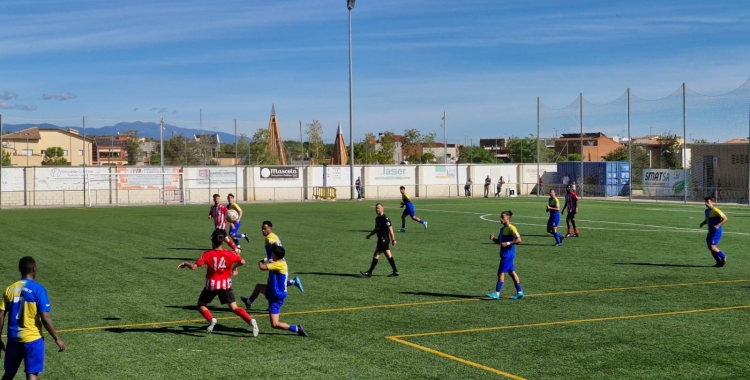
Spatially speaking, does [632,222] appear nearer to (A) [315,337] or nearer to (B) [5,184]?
(A) [315,337]

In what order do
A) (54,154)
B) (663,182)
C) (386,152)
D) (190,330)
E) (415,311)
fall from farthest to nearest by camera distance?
(386,152), (54,154), (663,182), (415,311), (190,330)

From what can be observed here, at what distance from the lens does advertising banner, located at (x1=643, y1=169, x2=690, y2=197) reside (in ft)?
204

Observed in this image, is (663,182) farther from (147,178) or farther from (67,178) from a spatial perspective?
(67,178)

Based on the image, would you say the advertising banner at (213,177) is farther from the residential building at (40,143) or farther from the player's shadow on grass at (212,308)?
the player's shadow on grass at (212,308)

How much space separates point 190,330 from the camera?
543 inches

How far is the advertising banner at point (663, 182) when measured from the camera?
204ft

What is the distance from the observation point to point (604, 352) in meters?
12.1

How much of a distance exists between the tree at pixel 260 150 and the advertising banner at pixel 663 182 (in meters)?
44.2

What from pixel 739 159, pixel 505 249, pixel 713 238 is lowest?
pixel 713 238

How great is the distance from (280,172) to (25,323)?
59.2 m

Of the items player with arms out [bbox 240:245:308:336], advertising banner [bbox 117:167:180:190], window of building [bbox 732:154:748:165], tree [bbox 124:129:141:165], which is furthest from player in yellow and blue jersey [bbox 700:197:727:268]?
tree [bbox 124:129:141:165]

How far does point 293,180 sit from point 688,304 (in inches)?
2109

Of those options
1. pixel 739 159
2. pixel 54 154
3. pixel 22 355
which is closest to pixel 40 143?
pixel 54 154

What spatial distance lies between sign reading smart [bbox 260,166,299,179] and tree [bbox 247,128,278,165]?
26.3 meters
